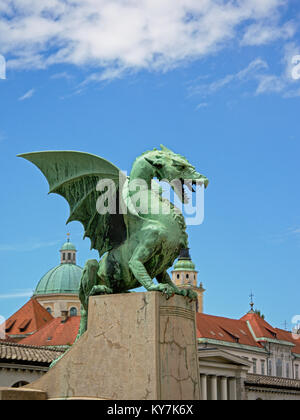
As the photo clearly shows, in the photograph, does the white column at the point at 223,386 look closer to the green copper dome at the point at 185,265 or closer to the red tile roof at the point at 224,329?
the red tile roof at the point at 224,329

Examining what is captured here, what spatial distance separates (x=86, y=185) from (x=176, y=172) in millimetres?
1489

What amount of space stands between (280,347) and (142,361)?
2890 inches

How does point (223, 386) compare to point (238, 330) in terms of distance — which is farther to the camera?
point (238, 330)

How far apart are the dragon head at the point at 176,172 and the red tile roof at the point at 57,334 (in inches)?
1983

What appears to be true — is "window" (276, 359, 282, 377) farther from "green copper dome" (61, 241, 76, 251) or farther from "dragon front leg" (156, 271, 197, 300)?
"dragon front leg" (156, 271, 197, 300)

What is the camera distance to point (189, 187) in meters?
10.0

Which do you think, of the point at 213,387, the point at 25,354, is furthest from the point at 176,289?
the point at 213,387

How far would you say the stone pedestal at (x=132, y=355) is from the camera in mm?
8438

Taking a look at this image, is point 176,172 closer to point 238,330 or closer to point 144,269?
point 144,269

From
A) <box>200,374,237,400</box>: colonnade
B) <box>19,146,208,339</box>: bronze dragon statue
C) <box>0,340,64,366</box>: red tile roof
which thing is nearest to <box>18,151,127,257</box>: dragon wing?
<box>19,146,208,339</box>: bronze dragon statue

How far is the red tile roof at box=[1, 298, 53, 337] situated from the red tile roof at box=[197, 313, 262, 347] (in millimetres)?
18985

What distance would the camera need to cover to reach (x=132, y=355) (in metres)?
8.57

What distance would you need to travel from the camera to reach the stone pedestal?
8438 mm

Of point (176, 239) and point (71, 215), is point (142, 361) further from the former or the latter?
point (71, 215)
